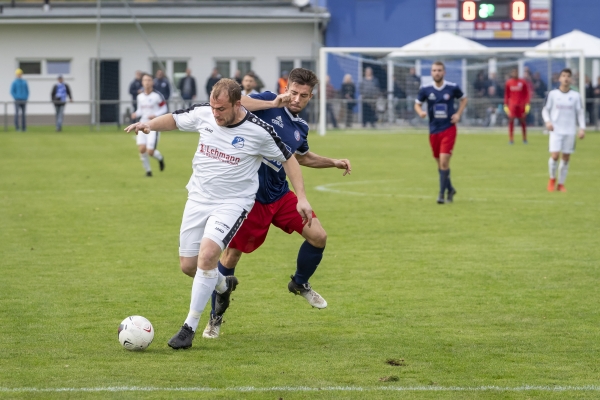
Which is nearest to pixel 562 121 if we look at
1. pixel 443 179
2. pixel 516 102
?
pixel 443 179

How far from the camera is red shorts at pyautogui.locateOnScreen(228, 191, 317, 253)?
7.11 metres

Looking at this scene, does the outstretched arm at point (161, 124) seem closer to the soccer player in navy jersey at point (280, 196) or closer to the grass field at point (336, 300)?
the soccer player in navy jersey at point (280, 196)

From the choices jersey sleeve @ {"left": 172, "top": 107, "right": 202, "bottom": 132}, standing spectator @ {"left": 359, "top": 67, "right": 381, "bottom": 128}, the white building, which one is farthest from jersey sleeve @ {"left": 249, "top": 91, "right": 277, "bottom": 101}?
the white building

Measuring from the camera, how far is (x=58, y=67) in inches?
1609

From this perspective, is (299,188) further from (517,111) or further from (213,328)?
(517,111)

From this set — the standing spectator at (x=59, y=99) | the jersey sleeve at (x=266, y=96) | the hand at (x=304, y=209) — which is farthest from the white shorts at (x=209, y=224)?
the standing spectator at (x=59, y=99)

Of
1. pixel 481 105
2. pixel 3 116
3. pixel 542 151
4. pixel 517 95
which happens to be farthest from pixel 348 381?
pixel 3 116

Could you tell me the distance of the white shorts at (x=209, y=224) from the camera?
652 cm

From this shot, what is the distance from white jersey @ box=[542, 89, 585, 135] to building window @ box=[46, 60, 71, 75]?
1087 inches

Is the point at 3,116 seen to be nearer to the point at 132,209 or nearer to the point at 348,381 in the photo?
the point at 132,209

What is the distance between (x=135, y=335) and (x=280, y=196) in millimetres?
1567

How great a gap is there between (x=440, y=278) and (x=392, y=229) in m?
3.30

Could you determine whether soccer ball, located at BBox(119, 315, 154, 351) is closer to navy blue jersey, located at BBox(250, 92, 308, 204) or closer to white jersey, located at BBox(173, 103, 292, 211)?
white jersey, located at BBox(173, 103, 292, 211)

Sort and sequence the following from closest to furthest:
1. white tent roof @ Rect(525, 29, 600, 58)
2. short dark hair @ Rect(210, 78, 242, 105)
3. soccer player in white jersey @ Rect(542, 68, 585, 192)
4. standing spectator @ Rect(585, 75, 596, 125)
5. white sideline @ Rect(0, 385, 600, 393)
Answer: white sideline @ Rect(0, 385, 600, 393) < short dark hair @ Rect(210, 78, 242, 105) < soccer player in white jersey @ Rect(542, 68, 585, 192) < standing spectator @ Rect(585, 75, 596, 125) < white tent roof @ Rect(525, 29, 600, 58)
